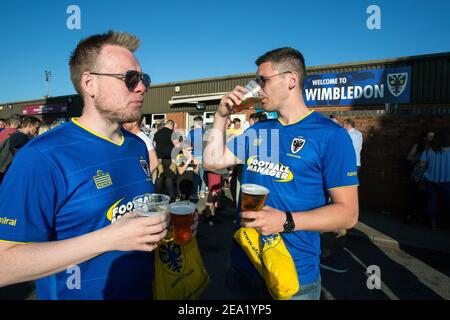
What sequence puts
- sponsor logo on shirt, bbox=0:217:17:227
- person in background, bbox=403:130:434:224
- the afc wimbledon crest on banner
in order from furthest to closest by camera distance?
the afc wimbledon crest on banner, person in background, bbox=403:130:434:224, sponsor logo on shirt, bbox=0:217:17:227

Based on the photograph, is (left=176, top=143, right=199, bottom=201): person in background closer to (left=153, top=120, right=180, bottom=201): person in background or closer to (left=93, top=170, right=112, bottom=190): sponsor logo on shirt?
(left=153, top=120, right=180, bottom=201): person in background

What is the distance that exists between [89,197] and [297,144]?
4.62ft

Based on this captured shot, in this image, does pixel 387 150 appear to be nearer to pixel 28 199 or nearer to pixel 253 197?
pixel 253 197

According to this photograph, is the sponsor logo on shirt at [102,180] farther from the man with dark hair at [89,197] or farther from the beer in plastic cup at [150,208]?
the beer in plastic cup at [150,208]

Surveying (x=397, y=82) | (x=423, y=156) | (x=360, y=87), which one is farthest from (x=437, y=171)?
(x=360, y=87)

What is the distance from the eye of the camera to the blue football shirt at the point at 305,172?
1.94 metres

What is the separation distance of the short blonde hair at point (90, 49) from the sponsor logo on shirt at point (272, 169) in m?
1.24

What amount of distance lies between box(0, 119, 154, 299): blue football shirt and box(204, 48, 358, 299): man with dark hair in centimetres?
72

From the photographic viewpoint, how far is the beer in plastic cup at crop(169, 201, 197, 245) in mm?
1558

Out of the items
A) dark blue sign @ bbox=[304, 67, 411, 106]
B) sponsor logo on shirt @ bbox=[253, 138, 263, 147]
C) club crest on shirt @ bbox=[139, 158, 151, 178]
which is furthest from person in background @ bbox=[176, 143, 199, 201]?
club crest on shirt @ bbox=[139, 158, 151, 178]

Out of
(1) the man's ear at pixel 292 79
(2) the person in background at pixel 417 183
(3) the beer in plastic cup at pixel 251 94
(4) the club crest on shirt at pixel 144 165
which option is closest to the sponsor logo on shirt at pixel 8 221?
(4) the club crest on shirt at pixel 144 165

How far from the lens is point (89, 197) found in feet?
5.03
